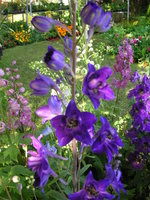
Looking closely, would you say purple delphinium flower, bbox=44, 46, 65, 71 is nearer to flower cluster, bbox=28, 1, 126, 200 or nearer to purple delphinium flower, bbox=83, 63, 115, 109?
flower cluster, bbox=28, 1, 126, 200

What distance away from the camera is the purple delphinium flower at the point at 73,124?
1130 mm

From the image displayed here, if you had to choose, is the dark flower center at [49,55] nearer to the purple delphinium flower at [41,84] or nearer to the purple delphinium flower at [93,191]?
the purple delphinium flower at [41,84]

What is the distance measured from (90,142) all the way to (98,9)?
20.1 inches

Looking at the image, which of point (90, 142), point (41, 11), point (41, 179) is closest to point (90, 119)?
point (90, 142)

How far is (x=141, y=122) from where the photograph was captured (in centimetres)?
214

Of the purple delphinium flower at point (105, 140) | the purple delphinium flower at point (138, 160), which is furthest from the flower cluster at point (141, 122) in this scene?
the purple delphinium flower at point (105, 140)

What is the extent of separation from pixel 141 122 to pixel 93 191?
1.07 meters

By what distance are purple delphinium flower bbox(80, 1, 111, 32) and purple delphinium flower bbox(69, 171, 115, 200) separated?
61 cm

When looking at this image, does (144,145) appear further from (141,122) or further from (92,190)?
(92,190)

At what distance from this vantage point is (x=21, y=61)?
789 cm

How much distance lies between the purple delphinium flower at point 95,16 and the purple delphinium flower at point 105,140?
1.23 feet

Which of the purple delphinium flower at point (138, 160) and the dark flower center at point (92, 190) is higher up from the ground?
the dark flower center at point (92, 190)

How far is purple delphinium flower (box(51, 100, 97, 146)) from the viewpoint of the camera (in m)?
1.13

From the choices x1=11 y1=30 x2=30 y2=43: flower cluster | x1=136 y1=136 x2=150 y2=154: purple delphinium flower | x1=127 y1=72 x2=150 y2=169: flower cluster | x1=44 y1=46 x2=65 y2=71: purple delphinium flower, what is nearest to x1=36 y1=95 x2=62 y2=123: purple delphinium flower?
x1=44 y1=46 x2=65 y2=71: purple delphinium flower
